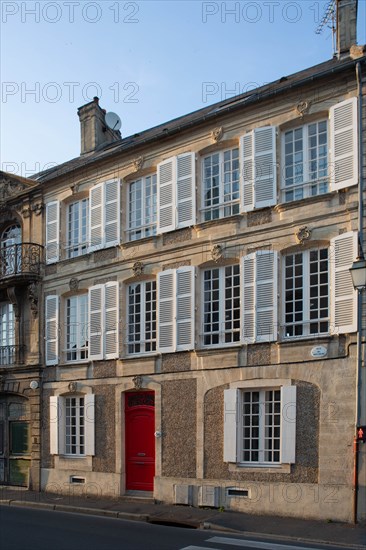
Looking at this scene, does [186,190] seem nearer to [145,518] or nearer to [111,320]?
[111,320]

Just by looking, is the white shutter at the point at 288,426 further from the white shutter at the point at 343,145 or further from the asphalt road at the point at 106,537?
the white shutter at the point at 343,145

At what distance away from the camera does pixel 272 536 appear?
35.2ft

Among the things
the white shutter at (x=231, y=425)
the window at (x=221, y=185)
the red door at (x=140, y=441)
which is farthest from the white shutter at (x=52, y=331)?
the white shutter at (x=231, y=425)

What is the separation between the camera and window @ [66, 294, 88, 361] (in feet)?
55.3

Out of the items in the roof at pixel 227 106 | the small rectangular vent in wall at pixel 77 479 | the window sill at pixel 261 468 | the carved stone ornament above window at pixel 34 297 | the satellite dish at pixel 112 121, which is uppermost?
the satellite dish at pixel 112 121

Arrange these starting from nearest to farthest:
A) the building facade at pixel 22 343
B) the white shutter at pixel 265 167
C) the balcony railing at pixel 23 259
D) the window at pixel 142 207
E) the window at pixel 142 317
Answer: the white shutter at pixel 265 167 → the window at pixel 142 317 → the window at pixel 142 207 → the building facade at pixel 22 343 → the balcony railing at pixel 23 259

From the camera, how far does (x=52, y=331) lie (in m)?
17.4

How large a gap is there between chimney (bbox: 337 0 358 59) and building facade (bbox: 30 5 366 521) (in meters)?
0.24

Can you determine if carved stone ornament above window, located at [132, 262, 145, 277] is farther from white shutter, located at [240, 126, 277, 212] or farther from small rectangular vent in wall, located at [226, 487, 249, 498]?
small rectangular vent in wall, located at [226, 487, 249, 498]

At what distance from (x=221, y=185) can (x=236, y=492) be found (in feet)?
21.9

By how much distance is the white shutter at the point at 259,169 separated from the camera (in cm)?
1336

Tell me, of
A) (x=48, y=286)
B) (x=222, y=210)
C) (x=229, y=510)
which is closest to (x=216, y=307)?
(x=222, y=210)

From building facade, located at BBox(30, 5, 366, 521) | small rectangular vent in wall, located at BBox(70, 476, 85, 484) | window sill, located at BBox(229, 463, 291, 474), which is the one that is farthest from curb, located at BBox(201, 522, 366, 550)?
small rectangular vent in wall, located at BBox(70, 476, 85, 484)

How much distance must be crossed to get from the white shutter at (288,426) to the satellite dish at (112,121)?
1129 cm
